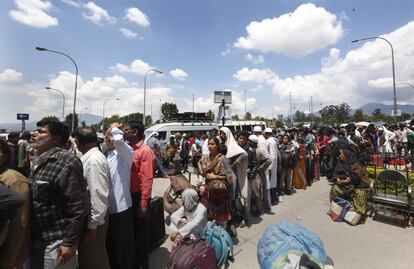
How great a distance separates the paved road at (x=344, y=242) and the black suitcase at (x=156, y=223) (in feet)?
0.38

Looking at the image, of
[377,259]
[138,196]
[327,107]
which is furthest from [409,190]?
[327,107]

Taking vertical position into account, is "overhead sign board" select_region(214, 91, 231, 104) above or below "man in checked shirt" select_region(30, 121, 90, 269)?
above

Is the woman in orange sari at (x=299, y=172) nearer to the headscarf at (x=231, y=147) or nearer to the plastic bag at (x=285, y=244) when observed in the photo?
the headscarf at (x=231, y=147)

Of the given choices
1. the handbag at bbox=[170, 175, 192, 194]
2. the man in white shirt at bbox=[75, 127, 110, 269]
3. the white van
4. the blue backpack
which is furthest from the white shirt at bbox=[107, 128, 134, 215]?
the white van

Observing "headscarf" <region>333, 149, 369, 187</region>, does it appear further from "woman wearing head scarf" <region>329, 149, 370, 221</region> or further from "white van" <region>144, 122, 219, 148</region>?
"white van" <region>144, 122, 219, 148</region>

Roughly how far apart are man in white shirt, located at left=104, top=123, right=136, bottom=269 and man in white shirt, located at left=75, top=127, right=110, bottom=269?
0.65ft

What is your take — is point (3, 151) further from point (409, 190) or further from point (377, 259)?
point (409, 190)

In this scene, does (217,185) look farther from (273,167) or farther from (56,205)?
(273,167)

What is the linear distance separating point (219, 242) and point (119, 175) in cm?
164

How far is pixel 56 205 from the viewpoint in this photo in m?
2.07

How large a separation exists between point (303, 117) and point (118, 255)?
97.6 m

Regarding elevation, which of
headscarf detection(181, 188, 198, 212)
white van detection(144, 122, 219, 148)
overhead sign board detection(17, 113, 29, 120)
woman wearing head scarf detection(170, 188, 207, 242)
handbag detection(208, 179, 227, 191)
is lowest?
woman wearing head scarf detection(170, 188, 207, 242)

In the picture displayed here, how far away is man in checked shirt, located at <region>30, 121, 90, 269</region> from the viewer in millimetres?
2025

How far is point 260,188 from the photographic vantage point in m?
5.19
